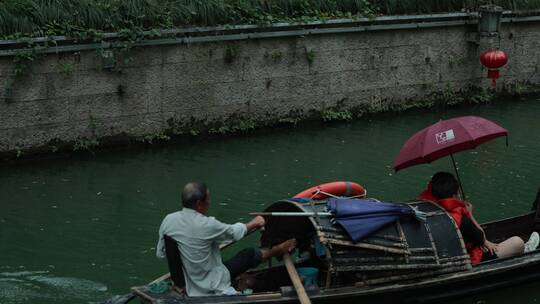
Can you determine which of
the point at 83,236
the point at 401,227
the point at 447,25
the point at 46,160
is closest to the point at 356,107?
the point at 447,25

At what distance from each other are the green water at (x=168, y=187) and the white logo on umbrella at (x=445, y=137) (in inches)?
59.7

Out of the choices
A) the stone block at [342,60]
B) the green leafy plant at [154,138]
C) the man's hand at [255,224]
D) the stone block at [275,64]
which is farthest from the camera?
the stone block at [342,60]

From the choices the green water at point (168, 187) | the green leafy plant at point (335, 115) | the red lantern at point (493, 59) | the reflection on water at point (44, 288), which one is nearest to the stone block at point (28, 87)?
the green water at point (168, 187)

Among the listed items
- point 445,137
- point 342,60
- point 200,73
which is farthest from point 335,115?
point 445,137

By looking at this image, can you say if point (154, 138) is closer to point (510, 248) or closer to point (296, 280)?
point (510, 248)

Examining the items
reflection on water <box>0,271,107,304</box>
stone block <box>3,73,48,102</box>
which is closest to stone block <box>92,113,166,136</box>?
stone block <box>3,73,48,102</box>

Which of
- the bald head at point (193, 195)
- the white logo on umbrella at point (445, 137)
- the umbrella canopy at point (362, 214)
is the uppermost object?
the white logo on umbrella at point (445, 137)

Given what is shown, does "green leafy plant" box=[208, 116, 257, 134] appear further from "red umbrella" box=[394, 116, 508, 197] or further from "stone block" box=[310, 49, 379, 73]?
"red umbrella" box=[394, 116, 508, 197]

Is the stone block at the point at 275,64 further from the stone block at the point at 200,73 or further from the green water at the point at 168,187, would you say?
the green water at the point at 168,187

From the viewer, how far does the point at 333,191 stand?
9.18m

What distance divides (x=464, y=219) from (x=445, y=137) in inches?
31.3

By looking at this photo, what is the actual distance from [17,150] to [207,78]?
3.18 m

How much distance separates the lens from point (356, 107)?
54.5ft

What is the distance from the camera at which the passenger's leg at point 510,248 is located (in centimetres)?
903
